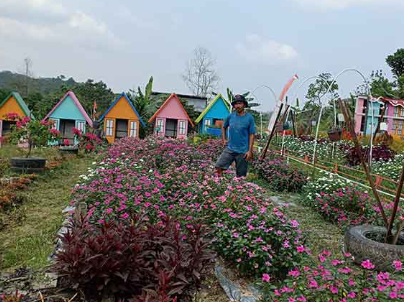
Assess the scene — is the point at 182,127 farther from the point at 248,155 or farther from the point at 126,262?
the point at 126,262

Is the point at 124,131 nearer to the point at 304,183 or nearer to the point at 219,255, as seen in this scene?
the point at 304,183

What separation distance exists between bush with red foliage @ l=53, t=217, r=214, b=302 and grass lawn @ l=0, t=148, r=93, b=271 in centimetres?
95

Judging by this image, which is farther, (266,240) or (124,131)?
(124,131)

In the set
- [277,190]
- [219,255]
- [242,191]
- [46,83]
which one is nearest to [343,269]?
[219,255]

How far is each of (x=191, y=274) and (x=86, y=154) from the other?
39.7 ft

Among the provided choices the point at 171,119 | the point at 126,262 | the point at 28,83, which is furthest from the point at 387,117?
the point at 28,83

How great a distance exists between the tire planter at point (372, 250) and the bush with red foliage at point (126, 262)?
203 centimetres

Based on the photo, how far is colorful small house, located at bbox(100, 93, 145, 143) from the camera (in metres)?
18.3

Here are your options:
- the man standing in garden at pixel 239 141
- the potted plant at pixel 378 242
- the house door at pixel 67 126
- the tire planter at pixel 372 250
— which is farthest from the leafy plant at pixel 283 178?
the house door at pixel 67 126

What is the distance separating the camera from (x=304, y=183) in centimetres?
776

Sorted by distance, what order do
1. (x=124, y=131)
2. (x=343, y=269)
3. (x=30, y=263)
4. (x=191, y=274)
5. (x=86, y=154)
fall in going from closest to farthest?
(x=343, y=269), (x=191, y=274), (x=30, y=263), (x=86, y=154), (x=124, y=131)

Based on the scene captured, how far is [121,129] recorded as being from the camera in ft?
61.3

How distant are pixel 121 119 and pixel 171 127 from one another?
277 centimetres

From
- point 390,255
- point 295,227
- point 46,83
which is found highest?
point 46,83
